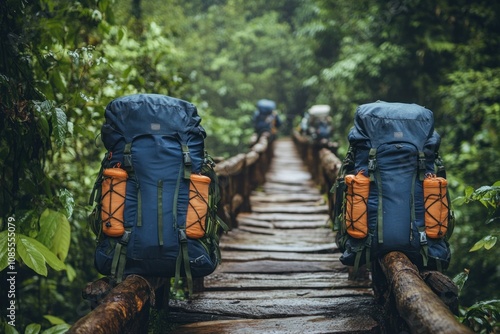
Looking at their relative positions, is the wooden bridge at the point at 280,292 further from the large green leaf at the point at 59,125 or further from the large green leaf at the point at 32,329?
the large green leaf at the point at 59,125

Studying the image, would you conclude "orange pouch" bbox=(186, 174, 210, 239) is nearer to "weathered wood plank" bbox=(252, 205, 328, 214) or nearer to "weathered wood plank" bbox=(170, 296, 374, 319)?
"weathered wood plank" bbox=(170, 296, 374, 319)

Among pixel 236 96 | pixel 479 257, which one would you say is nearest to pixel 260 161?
pixel 479 257

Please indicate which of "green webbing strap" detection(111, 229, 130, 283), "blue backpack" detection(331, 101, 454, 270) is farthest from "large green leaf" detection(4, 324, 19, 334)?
"blue backpack" detection(331, 101, 454, 270)

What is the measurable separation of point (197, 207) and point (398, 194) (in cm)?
130

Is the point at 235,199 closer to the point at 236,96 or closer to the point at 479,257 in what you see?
the point at 479,257

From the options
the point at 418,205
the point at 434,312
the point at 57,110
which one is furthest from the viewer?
the point at 418,205

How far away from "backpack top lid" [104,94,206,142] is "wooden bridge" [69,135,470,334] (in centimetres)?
91

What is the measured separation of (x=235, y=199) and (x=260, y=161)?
12.7 ft

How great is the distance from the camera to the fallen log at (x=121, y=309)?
2410 mm

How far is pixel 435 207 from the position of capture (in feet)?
11.1

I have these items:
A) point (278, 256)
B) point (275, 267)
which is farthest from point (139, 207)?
point (278, 256)

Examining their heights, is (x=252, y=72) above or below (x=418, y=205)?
above

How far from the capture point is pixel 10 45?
3.43m

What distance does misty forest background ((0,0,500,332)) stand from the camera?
3.44m
